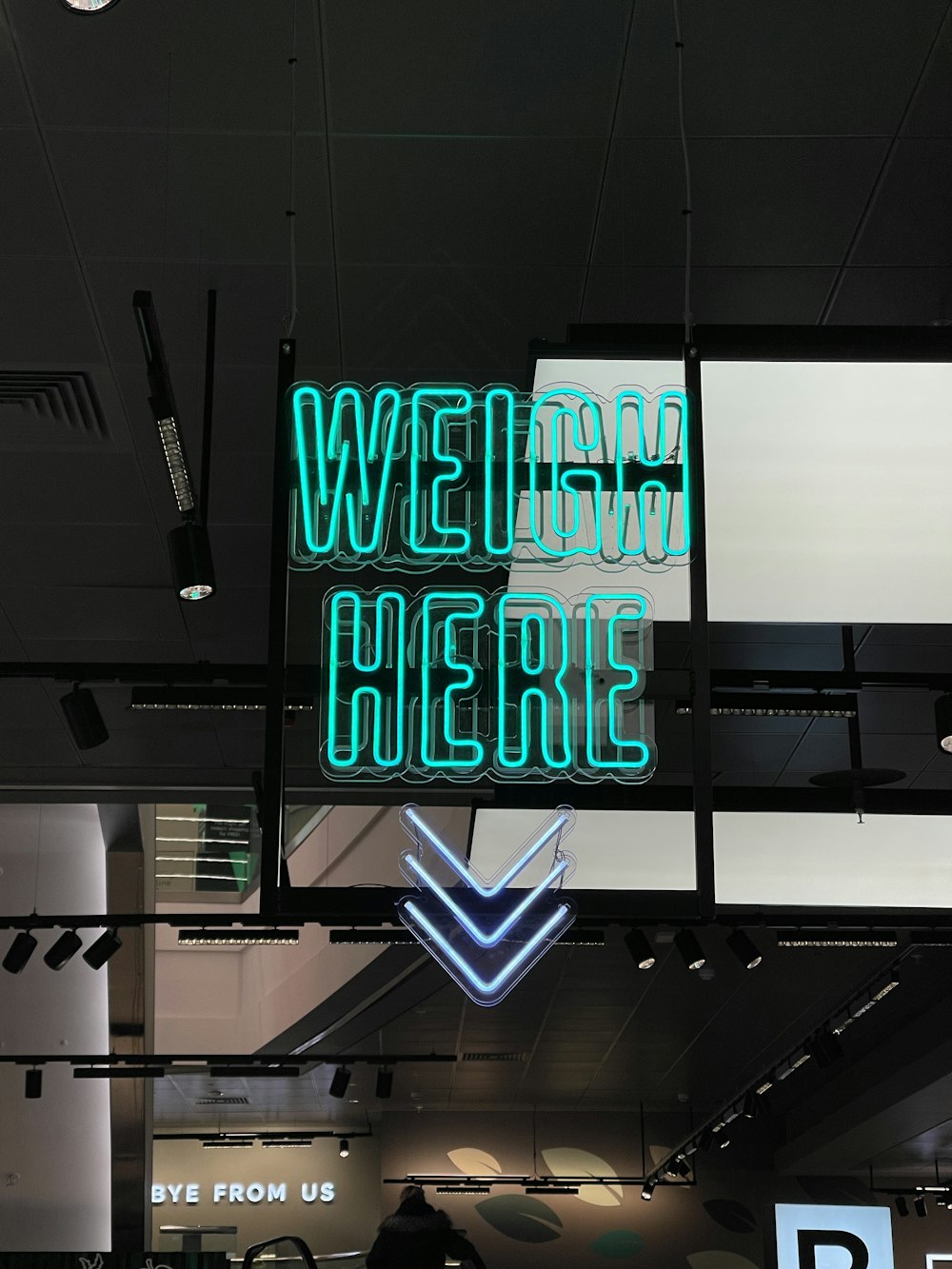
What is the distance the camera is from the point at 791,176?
13.9ft

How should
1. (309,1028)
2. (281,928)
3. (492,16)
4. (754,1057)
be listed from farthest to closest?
(754,1057) → (309,1028) → (281,928) → (492,16)

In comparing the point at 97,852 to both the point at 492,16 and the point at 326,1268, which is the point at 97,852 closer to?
the point at 326,1268

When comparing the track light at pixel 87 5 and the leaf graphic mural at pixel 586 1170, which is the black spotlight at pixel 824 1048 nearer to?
the leaf graphic mural at pixel 586 1170

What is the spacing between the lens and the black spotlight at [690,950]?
30.2 ft

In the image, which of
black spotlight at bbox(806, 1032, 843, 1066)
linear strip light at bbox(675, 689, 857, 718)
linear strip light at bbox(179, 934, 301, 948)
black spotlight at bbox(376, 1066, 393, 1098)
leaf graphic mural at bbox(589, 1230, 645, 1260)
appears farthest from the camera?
leaf graphic mural at bbox(589, 1230, 645, 1260)

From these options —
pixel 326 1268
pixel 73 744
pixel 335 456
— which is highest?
pixel 73 744

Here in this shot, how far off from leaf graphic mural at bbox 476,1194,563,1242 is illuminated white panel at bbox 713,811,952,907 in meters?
11.9

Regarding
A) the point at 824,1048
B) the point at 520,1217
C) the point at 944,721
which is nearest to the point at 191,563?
the point at 944,721

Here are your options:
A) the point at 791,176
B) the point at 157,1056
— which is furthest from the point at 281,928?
the point at 791,176

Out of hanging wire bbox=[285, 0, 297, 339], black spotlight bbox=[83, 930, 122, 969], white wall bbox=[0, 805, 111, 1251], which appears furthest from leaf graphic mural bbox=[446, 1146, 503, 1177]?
hanging wire bbox=[285, 0, 297, 339]

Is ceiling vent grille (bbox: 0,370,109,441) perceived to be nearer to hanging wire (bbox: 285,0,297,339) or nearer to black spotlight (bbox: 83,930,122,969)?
hanging wire (bbox: 285,0,297,339)

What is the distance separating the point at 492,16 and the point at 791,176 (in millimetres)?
1068

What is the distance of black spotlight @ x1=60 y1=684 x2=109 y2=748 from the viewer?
6.80m

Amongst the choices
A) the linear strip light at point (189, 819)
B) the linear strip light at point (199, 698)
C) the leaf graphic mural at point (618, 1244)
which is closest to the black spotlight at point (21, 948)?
the linear strip light at point (189, 819)
